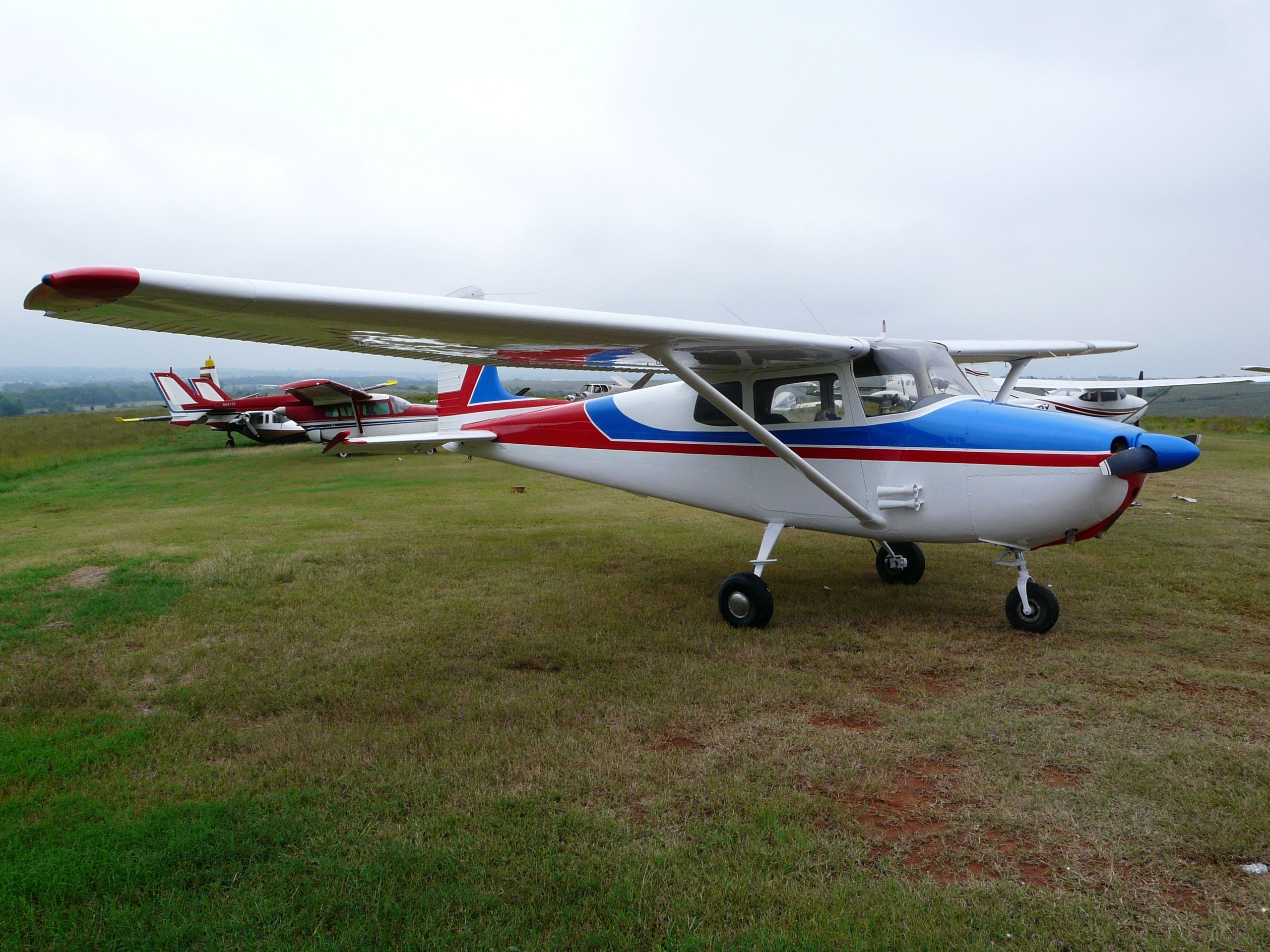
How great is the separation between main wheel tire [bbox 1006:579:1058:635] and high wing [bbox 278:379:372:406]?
2092 centimetres

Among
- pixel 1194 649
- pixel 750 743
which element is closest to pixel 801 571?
pixel 1194 649

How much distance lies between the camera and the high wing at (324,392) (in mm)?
23094

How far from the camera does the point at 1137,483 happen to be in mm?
4934

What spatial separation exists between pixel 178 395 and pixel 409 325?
28.2m

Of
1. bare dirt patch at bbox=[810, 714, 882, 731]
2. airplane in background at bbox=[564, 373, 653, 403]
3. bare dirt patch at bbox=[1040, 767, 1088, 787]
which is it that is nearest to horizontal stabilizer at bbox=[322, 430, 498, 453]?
bare dirt patch at bbox=[810, 714, 882, 731]

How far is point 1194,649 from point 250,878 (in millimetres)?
5907

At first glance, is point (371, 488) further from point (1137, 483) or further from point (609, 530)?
point (1137, 483)

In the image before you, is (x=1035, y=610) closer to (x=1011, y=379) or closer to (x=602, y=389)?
(x=1011, y=379)

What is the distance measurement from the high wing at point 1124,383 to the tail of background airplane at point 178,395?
86.5 feet

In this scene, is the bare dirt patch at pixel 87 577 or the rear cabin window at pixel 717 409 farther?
the bare dirt patch at pixel 87 577

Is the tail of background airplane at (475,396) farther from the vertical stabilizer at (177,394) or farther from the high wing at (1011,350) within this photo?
the vertical stabilizer at (177,394)

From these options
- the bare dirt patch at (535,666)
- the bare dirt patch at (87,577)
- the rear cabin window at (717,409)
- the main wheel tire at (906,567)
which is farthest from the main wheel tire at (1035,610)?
the bare dirt patch at (87,577)

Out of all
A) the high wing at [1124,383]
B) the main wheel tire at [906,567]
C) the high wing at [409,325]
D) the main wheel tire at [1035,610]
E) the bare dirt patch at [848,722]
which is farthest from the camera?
the high wing at [1124,383]

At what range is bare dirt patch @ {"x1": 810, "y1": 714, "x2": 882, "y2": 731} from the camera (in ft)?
13.4
